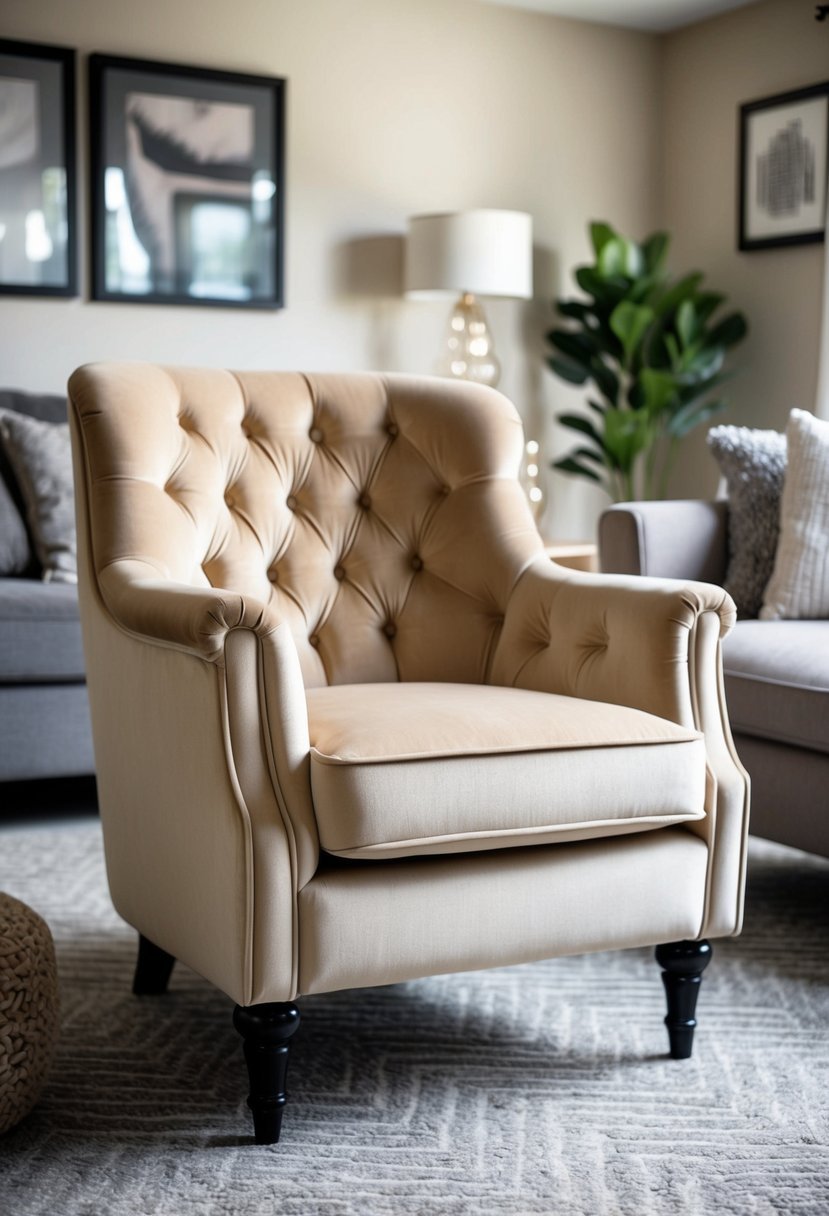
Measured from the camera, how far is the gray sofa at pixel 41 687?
9.44ft

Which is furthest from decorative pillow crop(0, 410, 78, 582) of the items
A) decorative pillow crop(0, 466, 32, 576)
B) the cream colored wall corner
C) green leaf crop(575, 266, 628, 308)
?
green leaf crop(575, 266, 628, 308)

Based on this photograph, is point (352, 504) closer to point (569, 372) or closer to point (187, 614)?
point (187, 614)

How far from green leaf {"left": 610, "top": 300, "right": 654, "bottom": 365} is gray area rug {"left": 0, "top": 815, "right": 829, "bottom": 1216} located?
96.5 inches

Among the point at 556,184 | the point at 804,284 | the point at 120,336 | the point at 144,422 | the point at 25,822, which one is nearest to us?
the point at 144,422

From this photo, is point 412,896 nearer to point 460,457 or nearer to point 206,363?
point 460,457

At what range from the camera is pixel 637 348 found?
4.49m

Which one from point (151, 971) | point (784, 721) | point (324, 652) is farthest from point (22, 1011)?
point (784, 721)

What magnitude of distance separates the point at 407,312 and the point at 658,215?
1109mm

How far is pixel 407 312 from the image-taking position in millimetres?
4500

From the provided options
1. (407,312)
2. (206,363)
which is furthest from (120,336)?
(407,312)

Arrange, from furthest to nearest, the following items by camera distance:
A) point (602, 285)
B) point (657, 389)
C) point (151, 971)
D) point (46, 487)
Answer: point (602, 285) < point (657, 389) < point (46, 487) < point (151, 971)

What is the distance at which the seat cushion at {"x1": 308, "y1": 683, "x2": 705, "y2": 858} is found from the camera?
151 cm

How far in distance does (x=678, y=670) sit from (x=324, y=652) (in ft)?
1.92

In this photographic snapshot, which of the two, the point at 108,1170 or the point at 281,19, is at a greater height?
the point at 281,19
